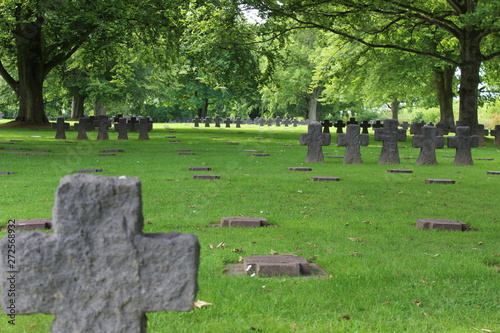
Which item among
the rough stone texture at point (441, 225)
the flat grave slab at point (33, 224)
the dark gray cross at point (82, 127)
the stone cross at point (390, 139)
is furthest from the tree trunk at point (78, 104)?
the rough stone texture at point (441, 225)

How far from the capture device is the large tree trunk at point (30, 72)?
101ft

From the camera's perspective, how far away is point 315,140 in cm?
1761

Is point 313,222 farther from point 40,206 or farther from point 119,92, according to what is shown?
point 119,92

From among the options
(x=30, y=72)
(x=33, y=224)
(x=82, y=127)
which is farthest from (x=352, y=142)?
(x=30, y=72)

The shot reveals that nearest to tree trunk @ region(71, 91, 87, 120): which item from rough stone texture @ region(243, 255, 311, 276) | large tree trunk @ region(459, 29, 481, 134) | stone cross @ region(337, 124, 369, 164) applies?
large tree trunk @ region(459, 29, 481, 134)

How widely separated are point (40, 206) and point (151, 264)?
21.6ft

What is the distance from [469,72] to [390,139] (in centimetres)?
1125

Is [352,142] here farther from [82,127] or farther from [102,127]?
[82,127]

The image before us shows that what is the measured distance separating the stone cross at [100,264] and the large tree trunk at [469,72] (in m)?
26.7

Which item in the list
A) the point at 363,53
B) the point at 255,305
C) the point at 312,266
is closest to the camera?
the point at 255,305

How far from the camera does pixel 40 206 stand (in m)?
8.77

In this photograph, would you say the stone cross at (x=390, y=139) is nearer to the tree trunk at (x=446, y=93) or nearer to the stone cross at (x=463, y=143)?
the stone cross at (x=463, y=143)

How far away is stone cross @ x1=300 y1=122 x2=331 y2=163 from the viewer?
687 inches

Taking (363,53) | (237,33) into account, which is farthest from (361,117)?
(237,33)
